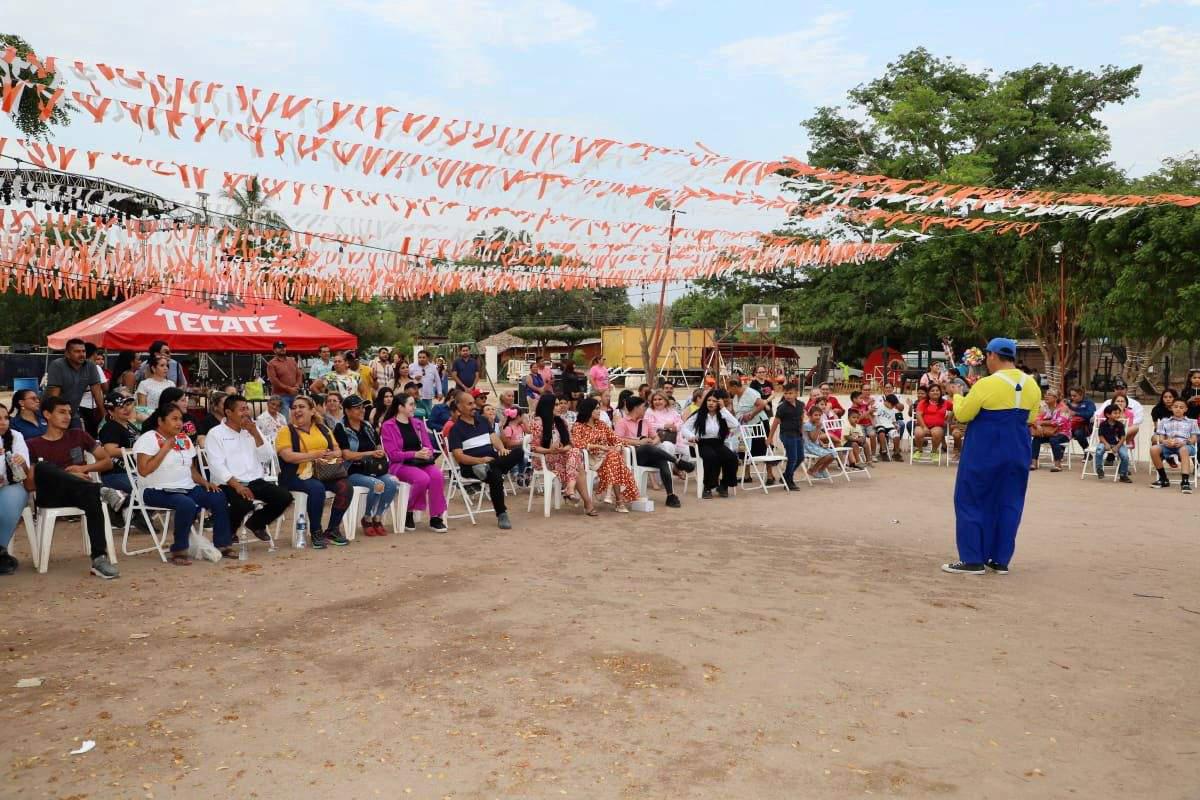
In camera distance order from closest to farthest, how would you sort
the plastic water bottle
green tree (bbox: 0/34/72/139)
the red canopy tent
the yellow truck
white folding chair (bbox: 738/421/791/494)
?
1. green tree (bbox: 0/34/72/139)
2. the plastic water bottle
3. white folding chair (bbox: 738/421/791/494)
4. the red canopy tent
5. the yellow truck

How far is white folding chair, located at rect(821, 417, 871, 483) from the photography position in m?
11.6

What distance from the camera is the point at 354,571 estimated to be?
6348 mm

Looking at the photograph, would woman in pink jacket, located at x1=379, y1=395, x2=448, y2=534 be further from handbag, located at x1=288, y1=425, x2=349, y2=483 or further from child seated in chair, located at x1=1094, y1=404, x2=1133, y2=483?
child seated in chair, located at x1=1094, y1=404, x2=1133, y2=483

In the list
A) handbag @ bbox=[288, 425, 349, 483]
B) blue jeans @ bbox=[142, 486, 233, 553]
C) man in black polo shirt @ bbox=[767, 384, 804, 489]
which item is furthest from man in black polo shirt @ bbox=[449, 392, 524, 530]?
man in black polo shirt @ bbox=[767, 384, 804, 489]

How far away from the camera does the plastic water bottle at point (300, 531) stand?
7.12 m


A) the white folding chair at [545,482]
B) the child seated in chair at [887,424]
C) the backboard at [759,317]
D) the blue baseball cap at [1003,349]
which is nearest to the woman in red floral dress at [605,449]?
the white folding chair at [545,482]

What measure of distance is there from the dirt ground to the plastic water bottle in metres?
0.33

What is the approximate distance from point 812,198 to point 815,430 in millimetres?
2874

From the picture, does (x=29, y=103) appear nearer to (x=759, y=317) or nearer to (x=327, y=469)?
(x=327, y=469)

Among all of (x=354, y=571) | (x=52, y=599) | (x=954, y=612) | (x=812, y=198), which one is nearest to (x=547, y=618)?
(x=354, y=571)

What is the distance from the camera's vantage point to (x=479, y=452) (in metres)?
8.51

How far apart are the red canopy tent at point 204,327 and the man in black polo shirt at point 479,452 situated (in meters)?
7.84

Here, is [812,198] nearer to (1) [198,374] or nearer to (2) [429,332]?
(1) [198,374]

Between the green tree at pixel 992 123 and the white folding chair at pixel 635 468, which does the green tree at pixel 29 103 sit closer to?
the white folding chair at pixel 635 468
